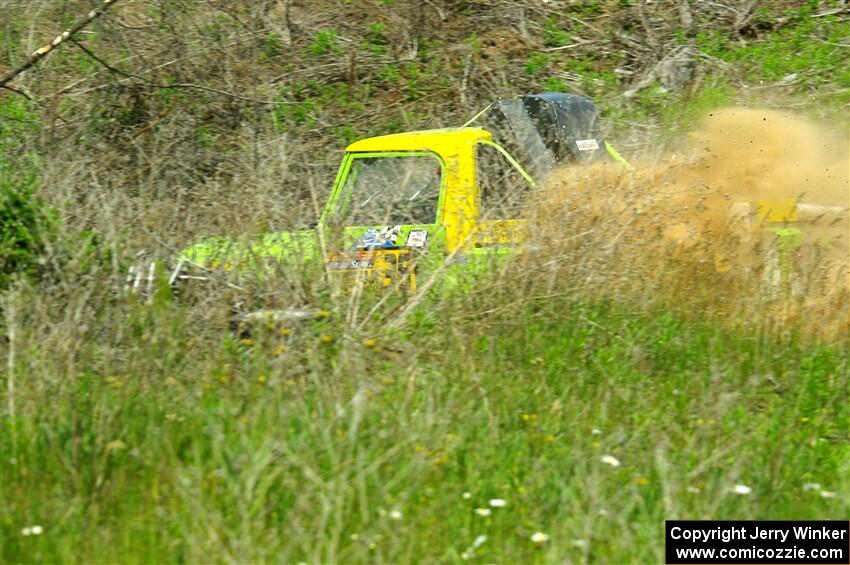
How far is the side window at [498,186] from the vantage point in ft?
24.9

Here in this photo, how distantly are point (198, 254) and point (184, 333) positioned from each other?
1676 mm

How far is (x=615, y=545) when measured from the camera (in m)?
4.25

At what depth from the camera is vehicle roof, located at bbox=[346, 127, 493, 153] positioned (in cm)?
793

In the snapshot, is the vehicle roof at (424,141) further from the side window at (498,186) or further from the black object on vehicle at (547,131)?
the black object on vehicle at (547,131)

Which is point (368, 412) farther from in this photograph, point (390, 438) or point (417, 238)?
point (417, 238)

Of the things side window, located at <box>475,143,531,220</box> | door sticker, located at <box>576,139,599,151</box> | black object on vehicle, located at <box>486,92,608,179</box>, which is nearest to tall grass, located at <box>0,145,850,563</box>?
side window, located at <box>475,143,531,220</box>

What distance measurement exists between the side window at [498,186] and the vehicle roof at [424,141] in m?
0.11

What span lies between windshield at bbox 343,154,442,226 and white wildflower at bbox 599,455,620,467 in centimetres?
294

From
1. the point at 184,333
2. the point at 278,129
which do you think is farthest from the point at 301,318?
the point at 278,129

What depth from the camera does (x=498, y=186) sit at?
7848mm

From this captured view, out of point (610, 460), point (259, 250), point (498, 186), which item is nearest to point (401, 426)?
point (610, 460)

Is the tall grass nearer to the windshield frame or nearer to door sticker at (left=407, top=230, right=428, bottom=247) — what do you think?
door sticker at (left=407, top=230, right=428, bottom=247)

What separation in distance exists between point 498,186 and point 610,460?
3.31 m

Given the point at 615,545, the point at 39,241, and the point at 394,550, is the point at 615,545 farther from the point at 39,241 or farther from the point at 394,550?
the point at 39,241
